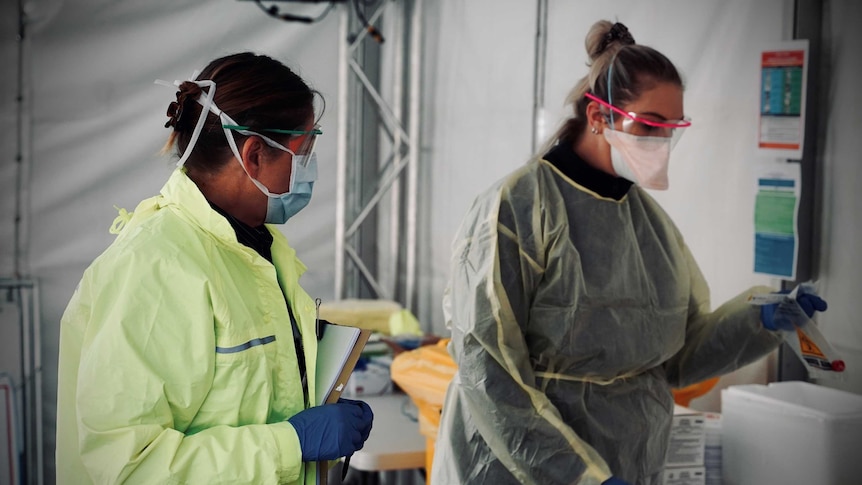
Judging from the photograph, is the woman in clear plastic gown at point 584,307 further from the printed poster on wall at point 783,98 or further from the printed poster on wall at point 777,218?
the printed poster on wall at point 783,98

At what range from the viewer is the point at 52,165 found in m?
3.43

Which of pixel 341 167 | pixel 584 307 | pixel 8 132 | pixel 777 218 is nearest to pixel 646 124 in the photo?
pixel 584 307

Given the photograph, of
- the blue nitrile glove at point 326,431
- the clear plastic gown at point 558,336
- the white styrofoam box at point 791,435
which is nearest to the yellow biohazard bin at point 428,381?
the clear plastic gown at point 558,336

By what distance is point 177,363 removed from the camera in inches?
37.0

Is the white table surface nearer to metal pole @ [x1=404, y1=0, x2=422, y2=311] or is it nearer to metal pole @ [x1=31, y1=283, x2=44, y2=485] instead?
metal pole @ [x1=404, y1=0, x2=422, y2=311]

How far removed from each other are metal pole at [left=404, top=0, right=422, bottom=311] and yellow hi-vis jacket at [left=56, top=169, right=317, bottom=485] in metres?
2.89

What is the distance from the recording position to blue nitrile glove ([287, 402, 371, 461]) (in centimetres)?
104

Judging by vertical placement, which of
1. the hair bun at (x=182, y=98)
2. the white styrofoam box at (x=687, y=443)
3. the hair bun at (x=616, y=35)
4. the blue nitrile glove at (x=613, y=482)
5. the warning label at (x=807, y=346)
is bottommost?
the white styrofoam box at (x=687, y=443)

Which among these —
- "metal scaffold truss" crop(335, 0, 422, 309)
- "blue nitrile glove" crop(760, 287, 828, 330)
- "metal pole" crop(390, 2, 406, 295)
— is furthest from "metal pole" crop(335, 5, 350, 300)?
"blue nitrile glove" crop(760, 287, 828, 330)

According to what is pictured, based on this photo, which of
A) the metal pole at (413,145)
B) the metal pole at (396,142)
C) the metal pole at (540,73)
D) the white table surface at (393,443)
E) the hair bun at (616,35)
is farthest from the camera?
the metal pole at (396,142)

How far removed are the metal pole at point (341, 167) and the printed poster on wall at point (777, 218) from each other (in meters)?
2.53

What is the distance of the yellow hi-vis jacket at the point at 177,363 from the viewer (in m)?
0.91

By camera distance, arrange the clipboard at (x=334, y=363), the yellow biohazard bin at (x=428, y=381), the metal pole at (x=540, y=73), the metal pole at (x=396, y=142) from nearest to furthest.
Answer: the clipboard at (x=334, y=363) < the yellow biohazard bin at (x=428, y=381) < the metal pole at (x=540, y=73) < the metal pole at (x=396, y=142)

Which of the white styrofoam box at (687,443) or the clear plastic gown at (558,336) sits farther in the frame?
the white styrofoam box at (687,443)
